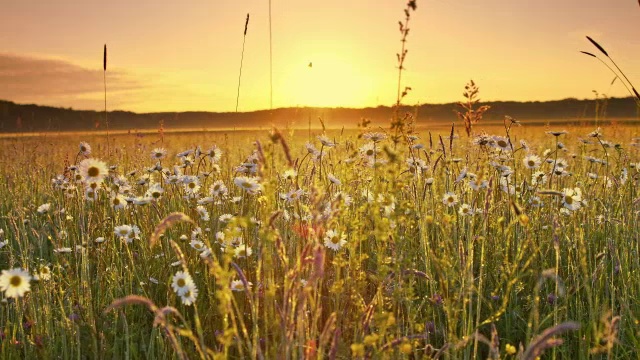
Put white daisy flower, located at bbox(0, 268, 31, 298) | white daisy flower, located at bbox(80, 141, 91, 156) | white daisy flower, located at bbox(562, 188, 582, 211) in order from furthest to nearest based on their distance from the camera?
white daisy flower, located at bbox(80, 141, 91, 156) < white daisy flower, located at bbox(562, 188, 582, 211) < white daisy flower, located at bbox(0, 268, 31, 298)

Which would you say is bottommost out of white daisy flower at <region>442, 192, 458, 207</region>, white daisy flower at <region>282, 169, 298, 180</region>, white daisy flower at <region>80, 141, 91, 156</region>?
white daisy flower at <region>442, 192, 458, 207</region>

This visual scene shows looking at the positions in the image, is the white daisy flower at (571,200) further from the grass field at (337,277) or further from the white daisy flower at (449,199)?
the white daisy flower at (449,199)

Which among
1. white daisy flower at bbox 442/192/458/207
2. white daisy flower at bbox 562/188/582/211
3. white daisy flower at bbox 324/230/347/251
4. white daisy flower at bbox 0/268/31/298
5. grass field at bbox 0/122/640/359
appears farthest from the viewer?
white daisy flower at bbox 442/192/458/207

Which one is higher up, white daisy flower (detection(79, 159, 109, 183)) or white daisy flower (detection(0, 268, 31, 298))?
white daisy flower (detection(79, 159, 109, 183))

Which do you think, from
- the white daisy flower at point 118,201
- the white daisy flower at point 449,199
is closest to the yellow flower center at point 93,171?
the white daisy flower at point 118,201

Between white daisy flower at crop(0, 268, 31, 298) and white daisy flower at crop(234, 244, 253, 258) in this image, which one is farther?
white daisy flower at crop(234, 244, 253, 258)

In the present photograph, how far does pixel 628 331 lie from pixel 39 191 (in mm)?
6288

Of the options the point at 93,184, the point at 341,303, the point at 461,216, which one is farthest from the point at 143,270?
the point at 461,216

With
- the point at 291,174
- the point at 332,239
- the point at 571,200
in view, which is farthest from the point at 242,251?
the point at 571,200

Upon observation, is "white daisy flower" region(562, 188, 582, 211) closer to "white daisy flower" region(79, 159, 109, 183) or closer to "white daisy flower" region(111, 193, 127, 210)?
"white daisy flower" region(79, 159, 109, 183)

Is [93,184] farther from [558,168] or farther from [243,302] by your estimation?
[558,168]

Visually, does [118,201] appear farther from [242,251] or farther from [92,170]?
[242,251]

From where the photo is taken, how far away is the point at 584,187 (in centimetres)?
497

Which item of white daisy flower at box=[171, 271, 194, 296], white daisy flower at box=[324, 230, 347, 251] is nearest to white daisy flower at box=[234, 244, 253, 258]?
white daisy flower at box=[324, 230, 347, 251]
